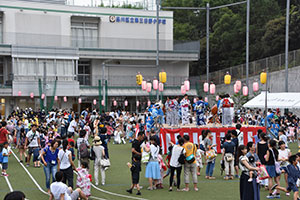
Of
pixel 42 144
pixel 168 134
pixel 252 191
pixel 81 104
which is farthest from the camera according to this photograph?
pixel 81 104

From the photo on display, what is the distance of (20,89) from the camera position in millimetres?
37469

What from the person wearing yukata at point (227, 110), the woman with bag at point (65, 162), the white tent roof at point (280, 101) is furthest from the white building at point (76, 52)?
the woman with bag at point (65, 162)

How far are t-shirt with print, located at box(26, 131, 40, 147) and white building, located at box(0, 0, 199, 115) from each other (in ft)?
68.7

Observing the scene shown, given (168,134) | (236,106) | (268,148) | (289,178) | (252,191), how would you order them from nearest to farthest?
(252,191)
(289,178)
(268,148)
(168,134)
(236,106)

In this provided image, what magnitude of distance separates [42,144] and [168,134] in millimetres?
6354

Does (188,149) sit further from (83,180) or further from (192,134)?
(192,134)

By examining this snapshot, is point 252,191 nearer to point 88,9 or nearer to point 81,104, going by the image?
point 81,104

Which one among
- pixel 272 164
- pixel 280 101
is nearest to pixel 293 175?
pixel 272 164

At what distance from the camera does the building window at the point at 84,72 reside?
42.7 meters

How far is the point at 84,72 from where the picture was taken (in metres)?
43.8

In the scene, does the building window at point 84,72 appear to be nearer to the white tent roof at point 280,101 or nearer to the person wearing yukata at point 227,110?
the white tent roof at point 280,101

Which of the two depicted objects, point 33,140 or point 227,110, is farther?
point 227,110

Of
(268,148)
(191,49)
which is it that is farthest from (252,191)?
(191,49)

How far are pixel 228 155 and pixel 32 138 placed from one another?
791 centimetres
